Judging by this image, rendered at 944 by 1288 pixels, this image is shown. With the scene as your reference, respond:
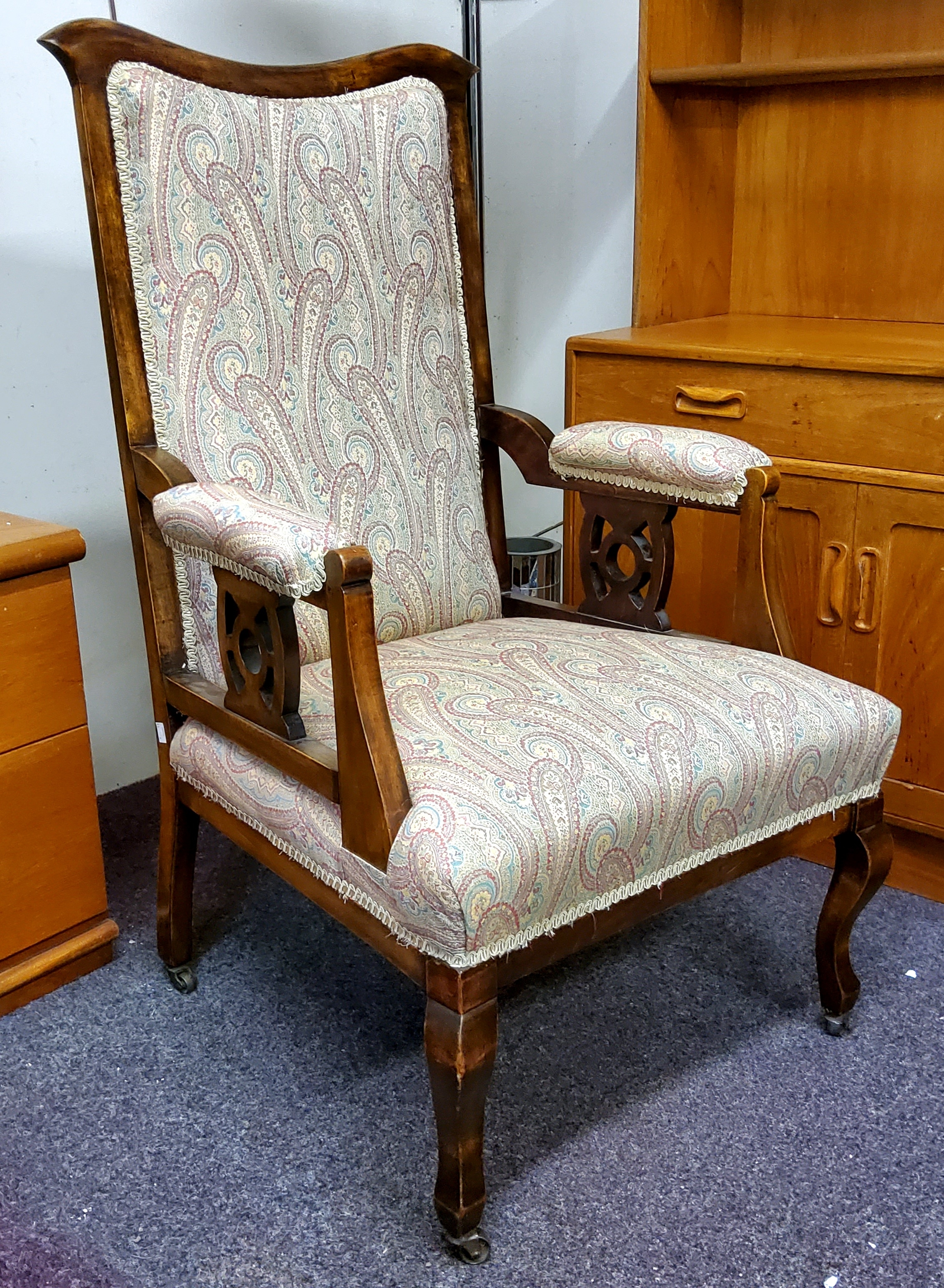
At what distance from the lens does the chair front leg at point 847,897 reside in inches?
50.2

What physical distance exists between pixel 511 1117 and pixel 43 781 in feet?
2.12

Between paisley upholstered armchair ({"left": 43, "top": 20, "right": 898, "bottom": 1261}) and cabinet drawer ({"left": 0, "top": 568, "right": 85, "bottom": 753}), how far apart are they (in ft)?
0.41

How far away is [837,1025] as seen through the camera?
1360 mm

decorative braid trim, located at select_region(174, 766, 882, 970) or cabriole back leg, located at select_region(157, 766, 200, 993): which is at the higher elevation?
decorative braid trim, located at select_region(174, 766, 882, 970)

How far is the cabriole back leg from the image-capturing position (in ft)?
4.45

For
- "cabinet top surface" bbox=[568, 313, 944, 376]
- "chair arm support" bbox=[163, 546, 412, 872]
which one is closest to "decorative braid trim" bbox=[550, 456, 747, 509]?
"cabinet top surface" bbox=[568, 313, 944, 376]

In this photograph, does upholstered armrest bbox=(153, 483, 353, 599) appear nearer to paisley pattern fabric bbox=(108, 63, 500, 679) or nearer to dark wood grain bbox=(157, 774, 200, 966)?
paisley pattern fabric bbox=(108, 63, 500, 679)

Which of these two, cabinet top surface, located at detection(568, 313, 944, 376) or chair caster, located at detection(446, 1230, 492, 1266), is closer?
chair caster, located at detection(446, 1230, 492, 1266)

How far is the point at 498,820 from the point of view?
0.95 meters

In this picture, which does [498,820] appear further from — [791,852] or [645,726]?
[791,852]

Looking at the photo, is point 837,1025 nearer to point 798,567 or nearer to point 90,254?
point 798,567

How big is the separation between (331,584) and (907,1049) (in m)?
0.87

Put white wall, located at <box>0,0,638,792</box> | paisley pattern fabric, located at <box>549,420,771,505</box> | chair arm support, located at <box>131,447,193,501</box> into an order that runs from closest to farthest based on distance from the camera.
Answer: chair arm support, located at <box>131,447,193,501</box>
paisley pattern fabric, located at <box>549,420,771,505</box>
white wall, located at <box>0,0,638,792</box>

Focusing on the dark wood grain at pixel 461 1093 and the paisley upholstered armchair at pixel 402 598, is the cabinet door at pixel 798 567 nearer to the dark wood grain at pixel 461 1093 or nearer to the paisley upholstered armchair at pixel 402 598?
the paisley upholstered armchair at pixel 402 598
